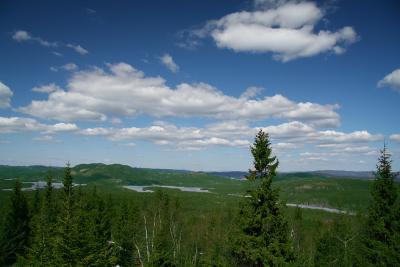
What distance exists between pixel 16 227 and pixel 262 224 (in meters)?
53.0

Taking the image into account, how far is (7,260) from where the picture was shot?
5566 centimetres

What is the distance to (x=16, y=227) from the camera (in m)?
59.0

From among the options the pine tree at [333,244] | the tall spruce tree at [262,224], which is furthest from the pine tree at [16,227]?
the pine tree at [333,244]

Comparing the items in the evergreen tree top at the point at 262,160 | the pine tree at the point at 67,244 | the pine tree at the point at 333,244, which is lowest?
the pine tree at the point at 333,244

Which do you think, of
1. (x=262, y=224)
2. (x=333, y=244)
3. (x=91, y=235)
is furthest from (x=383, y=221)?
(x=333, y=244)

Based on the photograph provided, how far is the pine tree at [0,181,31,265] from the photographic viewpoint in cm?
5662

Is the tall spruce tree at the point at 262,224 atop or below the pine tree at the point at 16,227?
atop

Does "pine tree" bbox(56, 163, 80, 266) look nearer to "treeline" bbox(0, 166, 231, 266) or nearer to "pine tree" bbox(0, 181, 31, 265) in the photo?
"treeline" bbox(0, 166, 231, 266)

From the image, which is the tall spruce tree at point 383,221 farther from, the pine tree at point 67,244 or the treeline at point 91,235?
the pine tree at point 67,244

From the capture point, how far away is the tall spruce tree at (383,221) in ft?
86.7

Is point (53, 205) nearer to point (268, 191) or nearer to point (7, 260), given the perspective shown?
point (7, 260)

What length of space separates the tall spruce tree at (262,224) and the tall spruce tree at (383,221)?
1067 cm

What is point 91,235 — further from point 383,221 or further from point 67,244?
point 383,221

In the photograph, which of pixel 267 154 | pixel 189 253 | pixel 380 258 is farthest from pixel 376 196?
pixel 189 253
